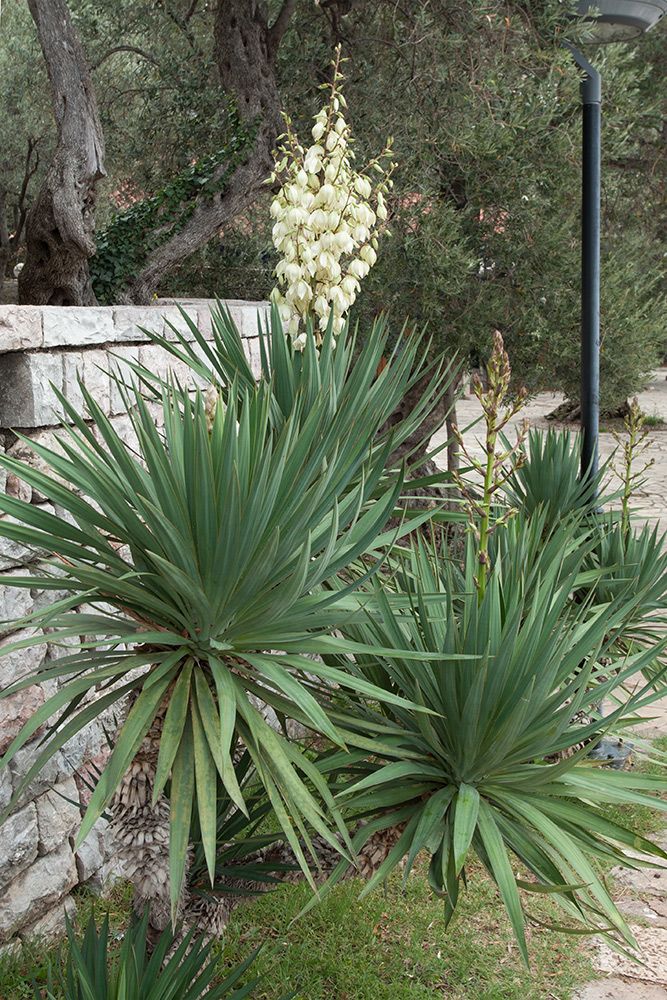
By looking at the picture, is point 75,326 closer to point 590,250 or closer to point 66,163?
point 66,163

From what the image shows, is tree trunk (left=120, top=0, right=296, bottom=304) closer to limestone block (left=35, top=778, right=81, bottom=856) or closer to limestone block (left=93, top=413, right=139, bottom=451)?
limestone block (left=93, top=413, right=139, bottom=451)

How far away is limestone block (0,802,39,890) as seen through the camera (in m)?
2.99

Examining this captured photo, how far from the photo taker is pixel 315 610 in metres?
1.84

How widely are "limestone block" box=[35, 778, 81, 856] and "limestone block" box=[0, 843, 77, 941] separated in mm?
46

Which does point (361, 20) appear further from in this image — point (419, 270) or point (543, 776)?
point (543, 776)

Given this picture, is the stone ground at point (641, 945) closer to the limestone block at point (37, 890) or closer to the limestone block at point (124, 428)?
the limestone block at point (124, 428)

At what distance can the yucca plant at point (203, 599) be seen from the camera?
166 centimetres

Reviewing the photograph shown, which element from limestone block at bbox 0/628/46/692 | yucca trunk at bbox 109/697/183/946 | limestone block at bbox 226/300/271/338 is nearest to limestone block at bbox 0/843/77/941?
limestone block at bbox 0/628/46/692

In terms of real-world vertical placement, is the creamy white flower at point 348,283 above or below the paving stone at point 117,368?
above

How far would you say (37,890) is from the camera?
3.17m

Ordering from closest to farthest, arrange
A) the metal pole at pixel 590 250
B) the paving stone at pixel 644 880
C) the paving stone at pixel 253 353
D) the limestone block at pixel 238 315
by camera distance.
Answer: the paving stone at pixel 644 880, the metal pole at pixel 590 250, the limestone block at pixel 238 315, the paving stone at pixel 253 353

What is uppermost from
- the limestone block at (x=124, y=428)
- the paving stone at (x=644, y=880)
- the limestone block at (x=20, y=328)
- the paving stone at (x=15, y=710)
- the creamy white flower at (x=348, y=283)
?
the creamy white flower at (x=348, y=283)

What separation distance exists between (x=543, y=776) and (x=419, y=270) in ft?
16.4

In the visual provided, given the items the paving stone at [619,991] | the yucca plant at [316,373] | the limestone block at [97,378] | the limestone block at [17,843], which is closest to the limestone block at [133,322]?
the limestone block at [97,378]
